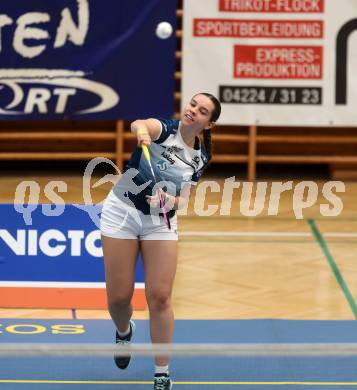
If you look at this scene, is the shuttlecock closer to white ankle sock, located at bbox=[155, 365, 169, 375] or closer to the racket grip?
the racket grip

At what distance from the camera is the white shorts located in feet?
16.7

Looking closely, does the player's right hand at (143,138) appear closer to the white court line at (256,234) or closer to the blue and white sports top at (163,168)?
the blue and white sports top at (163,168)

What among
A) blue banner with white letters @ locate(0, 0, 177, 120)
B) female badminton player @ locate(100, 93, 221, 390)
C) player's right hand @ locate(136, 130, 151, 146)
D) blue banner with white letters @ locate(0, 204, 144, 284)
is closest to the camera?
player's right hand @ locate(136, 130, 151, 146)

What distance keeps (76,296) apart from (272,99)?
4.94m

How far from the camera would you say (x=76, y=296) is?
22.4 ft

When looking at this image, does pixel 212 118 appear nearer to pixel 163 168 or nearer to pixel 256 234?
pixel 163 168

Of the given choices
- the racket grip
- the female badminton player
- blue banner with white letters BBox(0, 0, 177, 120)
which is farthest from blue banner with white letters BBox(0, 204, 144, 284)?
blue banner with white letters BBox(0, 0, 177, 120)

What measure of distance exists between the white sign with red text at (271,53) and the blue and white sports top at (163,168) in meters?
5.93

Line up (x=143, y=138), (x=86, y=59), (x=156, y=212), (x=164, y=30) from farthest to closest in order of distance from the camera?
(x=86, y=59), (x=164, y=30), (x=156, y=212), (x=143, y=138)

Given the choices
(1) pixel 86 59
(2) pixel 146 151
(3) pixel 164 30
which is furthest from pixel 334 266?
(1) pixel 86 59

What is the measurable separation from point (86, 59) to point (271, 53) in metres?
1.95

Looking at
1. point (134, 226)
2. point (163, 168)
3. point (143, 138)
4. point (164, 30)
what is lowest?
point (134, 226)

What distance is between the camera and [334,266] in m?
8.16

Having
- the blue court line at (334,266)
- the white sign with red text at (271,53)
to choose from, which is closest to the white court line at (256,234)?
the blue court line at (334,266)
